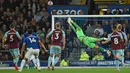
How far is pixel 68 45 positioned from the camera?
85.6ft

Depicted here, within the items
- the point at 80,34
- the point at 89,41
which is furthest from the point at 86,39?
the point at 80,34

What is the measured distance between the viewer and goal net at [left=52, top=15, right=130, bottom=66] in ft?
85.3

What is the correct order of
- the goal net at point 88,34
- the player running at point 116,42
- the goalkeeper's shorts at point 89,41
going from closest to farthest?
the player running at point 116,42 → the goalkeeper's shorts at point 89,41 → the goal net at point 88,34

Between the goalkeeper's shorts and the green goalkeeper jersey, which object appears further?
the green goalkeeper jersey

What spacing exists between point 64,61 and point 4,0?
6129 millimetres


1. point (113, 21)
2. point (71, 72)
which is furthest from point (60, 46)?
point (113, 21)

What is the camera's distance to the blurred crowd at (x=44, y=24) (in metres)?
26.0

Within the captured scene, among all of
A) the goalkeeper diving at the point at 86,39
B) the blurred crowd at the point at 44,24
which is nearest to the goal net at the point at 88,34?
the blurred crowd at the point at 44,24

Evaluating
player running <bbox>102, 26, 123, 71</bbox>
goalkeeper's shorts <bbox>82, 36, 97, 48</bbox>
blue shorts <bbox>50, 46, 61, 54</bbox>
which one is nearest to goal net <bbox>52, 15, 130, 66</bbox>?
goalkeeper's shorts <bbox>82, 36, 97, 48</bbox>

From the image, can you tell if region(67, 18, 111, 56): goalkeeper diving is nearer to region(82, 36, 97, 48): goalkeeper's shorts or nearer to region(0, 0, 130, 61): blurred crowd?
region(82, 36, 97, 48): goalkeeper's shorts

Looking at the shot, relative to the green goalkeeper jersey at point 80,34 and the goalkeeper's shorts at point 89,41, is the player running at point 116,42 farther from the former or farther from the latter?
the green goalkeeper jersey at point 80,34

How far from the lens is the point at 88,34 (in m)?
26.1

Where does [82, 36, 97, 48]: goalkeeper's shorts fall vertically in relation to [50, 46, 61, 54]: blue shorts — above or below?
below

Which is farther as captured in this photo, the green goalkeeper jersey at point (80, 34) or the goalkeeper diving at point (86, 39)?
the green goalkeeper jersey at point (80, 34)
